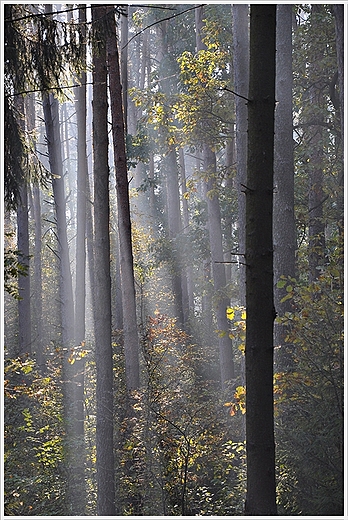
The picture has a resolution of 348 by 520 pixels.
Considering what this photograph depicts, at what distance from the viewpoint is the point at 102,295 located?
6.70m

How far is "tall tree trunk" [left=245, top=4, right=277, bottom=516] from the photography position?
386 cm

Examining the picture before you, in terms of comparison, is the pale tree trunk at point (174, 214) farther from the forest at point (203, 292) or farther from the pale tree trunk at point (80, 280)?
the pale tree trunk at point (80, 280)

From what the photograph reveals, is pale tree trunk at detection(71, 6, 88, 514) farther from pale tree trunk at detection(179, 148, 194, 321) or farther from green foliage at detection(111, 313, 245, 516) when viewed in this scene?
pale tree trunk at detection(179, 148, 194, 321)

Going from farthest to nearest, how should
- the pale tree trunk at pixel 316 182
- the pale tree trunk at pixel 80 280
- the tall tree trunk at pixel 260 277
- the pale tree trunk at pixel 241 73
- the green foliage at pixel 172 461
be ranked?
1. the pale tree trunk at pixel 80 280
2. the pale tree trunk at pixel 316 182
3. the pale tree trunk at pixel 241 73
4. the green foliage at pixel 172 461
5. the tall tree trunk at pixel 260 277

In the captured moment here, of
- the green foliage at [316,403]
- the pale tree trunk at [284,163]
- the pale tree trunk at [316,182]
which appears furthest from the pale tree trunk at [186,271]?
the green foliage at [316,403]

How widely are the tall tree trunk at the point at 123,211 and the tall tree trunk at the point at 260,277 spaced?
149 inches

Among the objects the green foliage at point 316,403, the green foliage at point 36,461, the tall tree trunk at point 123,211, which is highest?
the tall tree trunk at point 123,211

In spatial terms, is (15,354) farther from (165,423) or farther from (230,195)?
(165,423)

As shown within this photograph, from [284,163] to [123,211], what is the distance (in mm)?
2071

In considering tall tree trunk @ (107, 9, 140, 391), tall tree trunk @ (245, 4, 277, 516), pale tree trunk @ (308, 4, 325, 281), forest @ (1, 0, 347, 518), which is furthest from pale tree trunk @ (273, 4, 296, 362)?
tall tree trunk @ (245, 4, 277, 516)

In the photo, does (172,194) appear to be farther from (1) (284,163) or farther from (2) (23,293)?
(1) (284,163)

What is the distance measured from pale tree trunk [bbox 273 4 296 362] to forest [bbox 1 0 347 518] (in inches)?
0.9

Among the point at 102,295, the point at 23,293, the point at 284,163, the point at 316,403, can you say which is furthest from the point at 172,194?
the point at 316,403

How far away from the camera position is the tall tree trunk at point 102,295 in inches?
259
